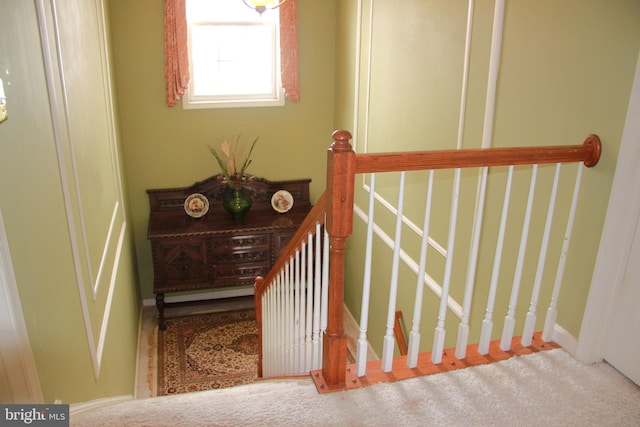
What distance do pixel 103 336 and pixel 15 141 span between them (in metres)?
1.41

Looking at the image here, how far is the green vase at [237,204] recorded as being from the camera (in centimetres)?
488

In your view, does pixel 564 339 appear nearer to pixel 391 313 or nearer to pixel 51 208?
pixel 391 313

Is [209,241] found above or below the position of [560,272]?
below

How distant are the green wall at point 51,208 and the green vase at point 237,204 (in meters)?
1.97

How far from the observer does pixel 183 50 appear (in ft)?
15.3

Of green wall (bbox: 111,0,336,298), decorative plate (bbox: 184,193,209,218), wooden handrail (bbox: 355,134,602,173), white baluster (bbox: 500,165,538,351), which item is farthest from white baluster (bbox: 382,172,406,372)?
green wall (bbox: 111,0,336,298)

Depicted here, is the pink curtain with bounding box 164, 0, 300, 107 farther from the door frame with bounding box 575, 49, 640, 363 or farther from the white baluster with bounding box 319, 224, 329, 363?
the door frame with bounding box 575, 49, 640, 363

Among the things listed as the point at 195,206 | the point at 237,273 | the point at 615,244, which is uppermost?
the point at 615,244

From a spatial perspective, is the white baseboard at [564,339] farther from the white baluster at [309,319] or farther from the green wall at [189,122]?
the green wall at [189,122]

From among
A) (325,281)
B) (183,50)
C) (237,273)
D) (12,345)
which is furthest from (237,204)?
(12,345)

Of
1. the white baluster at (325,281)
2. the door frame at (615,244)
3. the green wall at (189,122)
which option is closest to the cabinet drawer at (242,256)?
the green wall at (189,122)

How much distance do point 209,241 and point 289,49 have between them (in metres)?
1.96

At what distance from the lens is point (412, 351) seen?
76.2 inches

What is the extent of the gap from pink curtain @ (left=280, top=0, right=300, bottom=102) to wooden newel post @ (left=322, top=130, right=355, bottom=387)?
11.5 feet
